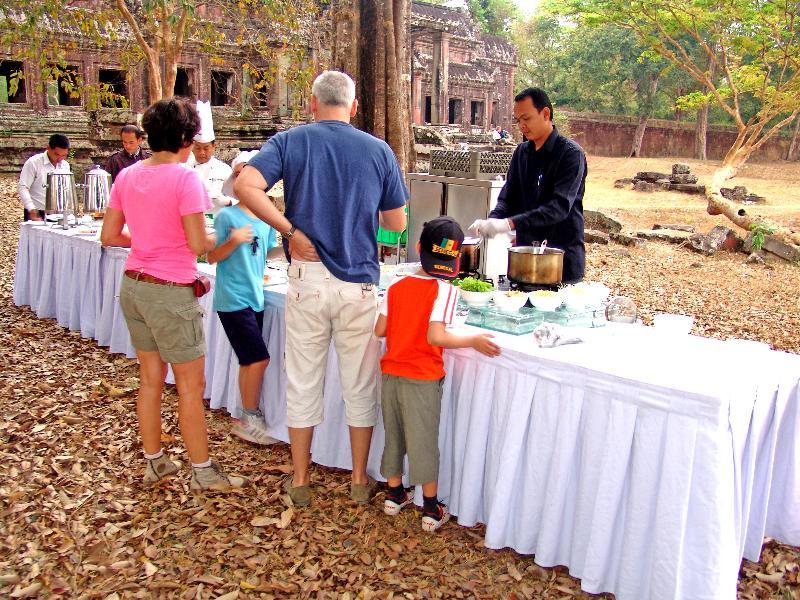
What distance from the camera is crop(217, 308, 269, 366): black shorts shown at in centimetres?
366

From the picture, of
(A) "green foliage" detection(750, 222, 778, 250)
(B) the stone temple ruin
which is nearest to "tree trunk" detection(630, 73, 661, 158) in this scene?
(B) the stone temple ruin

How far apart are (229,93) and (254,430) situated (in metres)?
15.0

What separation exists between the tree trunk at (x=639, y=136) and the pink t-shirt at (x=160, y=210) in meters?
34.3

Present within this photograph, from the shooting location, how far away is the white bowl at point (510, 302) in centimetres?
308

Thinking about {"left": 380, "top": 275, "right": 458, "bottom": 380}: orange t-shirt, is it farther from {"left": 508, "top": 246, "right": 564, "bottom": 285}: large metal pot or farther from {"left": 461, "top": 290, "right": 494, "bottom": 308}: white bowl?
{"left": 508, "top": 246, "right": 564, "bottom": 285}: large metal pot

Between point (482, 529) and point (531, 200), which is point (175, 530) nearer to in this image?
point (482, 529)

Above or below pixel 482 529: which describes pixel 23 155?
above

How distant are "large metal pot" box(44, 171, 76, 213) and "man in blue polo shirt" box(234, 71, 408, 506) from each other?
3686 mm

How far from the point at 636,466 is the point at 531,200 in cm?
178

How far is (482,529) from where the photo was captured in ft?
10.3

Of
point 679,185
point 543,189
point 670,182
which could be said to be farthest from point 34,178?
point 670,182

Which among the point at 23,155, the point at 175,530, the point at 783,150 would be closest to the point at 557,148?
the point at 175,530

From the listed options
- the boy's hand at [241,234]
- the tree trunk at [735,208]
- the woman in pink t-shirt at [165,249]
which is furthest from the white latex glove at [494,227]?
the tree trunk at [735,208]

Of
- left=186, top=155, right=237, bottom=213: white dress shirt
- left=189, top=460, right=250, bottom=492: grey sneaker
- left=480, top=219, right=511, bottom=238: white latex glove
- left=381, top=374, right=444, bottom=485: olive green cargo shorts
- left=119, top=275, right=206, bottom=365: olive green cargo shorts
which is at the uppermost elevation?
left=186, top=155, right=237, bottom=213: white dress shirt
